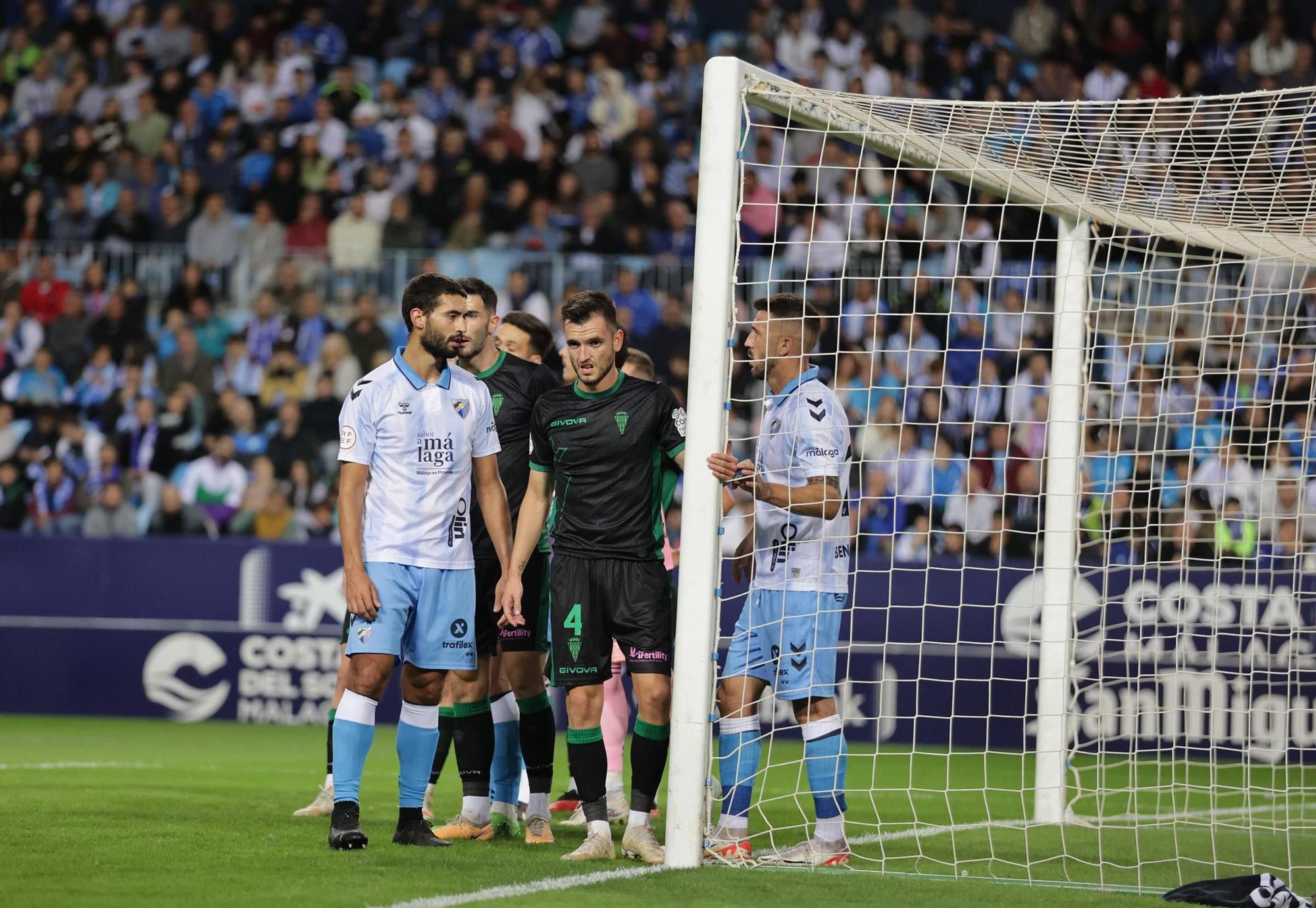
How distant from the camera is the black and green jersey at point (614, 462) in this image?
643cm

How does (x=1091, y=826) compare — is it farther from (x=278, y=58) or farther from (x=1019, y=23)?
(x=278, y=58)

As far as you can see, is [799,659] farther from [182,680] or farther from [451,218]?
[451,218]

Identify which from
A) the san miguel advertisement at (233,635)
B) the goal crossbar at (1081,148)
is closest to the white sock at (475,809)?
the goal crossbar at (1081,148)

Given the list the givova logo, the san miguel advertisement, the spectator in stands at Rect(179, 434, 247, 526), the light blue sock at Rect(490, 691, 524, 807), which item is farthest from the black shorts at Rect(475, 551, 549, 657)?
the spectator in stands at Rect(179, 434, 247, 526)

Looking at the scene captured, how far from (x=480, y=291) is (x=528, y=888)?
2.78 m

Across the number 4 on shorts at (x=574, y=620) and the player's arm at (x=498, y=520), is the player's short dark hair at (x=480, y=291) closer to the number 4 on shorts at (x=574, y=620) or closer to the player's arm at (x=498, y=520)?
the player's arm at (x=498, y=520)

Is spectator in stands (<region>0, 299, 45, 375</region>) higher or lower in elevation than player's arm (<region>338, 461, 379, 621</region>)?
higher

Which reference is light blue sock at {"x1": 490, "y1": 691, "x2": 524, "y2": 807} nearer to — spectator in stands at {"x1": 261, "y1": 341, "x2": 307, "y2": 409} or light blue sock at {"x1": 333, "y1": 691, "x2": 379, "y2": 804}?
light blue sock at {"x1": 333, "y1": 691, "x2": 379, "y2": 804}

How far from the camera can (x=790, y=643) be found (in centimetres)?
667

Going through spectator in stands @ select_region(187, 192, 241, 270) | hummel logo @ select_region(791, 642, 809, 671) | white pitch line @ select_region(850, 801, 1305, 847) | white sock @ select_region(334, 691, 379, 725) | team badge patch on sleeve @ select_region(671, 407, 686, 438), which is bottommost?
white pitch line @ select_region(850, 801, 1305, 847)

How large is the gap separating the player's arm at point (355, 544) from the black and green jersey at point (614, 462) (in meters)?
0.85

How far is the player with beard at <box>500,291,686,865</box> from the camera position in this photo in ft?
20.8

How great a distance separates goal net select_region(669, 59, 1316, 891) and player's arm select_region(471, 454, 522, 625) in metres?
0.74

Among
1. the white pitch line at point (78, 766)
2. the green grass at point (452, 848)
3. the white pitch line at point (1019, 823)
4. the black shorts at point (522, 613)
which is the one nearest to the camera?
the green grass at point (452, 848)
